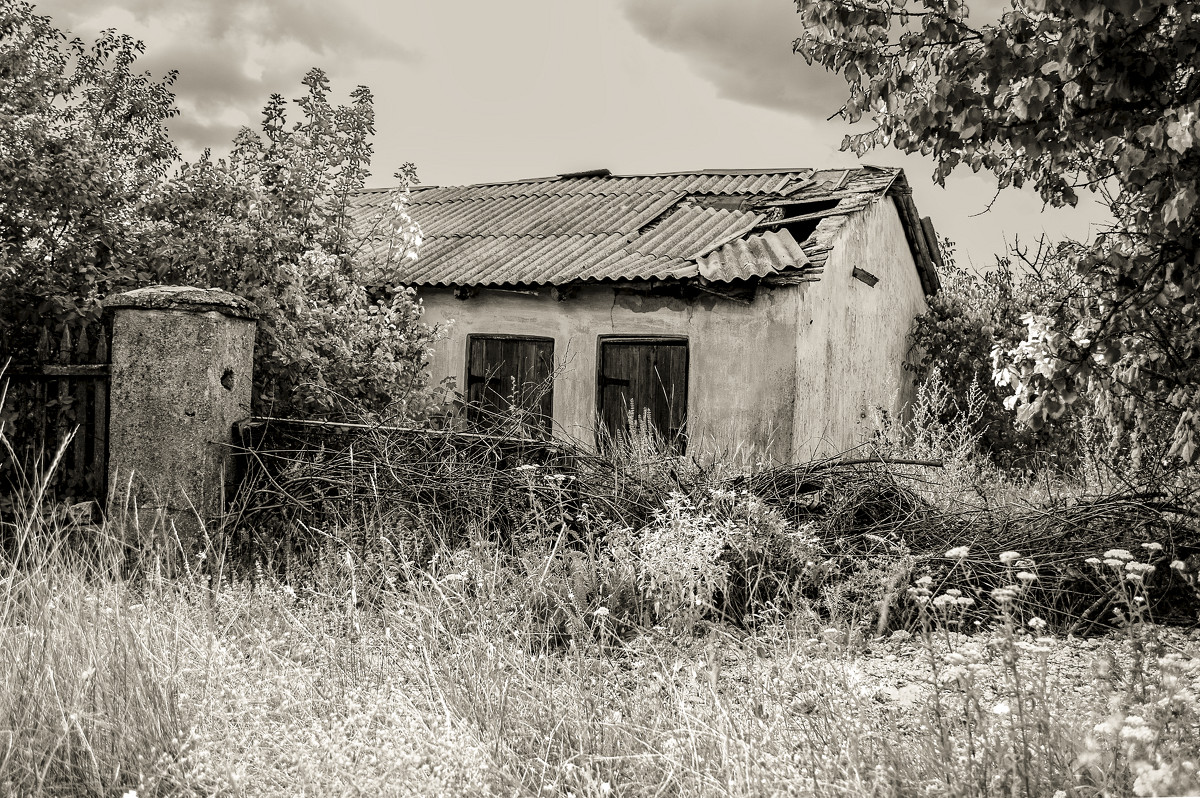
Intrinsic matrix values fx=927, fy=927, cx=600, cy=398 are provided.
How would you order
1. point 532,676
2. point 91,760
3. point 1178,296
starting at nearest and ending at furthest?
point 91,760
point 532,676
point 1178,296

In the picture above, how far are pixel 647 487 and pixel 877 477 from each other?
4.10ft

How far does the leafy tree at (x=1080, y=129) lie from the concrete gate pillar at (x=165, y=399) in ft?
11.1

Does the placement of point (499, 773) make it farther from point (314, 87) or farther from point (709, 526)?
point (314, 87)

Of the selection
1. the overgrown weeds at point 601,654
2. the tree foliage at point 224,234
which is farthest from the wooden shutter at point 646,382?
the overgrown weeds at point 601,654

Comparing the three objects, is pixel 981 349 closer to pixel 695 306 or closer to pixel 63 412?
pixel 695 306

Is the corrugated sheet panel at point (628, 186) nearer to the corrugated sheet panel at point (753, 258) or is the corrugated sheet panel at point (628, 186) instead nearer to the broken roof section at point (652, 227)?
the broken roof section at point (652, 227)

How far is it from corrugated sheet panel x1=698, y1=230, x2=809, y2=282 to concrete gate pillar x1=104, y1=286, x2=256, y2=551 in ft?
17.0

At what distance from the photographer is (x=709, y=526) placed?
4.54 m

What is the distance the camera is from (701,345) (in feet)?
30.6

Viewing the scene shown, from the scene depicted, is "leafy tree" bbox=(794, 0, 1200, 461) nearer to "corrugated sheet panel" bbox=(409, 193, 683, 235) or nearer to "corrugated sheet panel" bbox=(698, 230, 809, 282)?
"corrugated sheet panel" bbox=(698, 230, 809, 282)

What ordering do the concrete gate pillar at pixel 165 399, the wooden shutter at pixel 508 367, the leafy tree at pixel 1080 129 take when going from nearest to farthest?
the leafy tree at pixel 1080 129 → the concrete gate pillar at pixel 165 399 → the wooden shutter at pixel 508 367

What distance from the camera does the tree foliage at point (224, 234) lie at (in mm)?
5484

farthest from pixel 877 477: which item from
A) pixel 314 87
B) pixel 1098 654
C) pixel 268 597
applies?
pixel 314 87

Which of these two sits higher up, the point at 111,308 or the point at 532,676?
the point at 111,308
